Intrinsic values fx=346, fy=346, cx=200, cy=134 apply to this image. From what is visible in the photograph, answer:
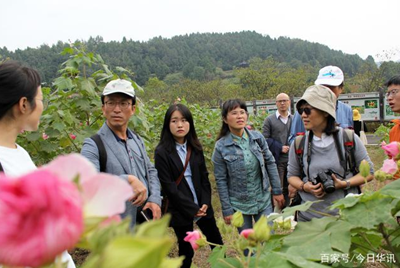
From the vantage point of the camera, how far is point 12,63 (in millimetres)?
1140

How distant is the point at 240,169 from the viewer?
2.63 m

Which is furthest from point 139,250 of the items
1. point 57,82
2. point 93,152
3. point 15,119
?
point 57,82

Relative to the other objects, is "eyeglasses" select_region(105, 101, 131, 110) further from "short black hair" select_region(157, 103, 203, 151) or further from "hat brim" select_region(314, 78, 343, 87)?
"hat brim" select_region(314, 78, 343, 87)

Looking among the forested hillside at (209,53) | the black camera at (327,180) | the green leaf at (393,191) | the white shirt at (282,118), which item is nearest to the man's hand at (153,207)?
the black camera at (327,180)

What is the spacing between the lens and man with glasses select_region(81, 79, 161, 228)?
1.94 m

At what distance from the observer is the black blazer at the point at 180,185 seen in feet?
8.35

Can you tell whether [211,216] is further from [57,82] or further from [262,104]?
[262,104]

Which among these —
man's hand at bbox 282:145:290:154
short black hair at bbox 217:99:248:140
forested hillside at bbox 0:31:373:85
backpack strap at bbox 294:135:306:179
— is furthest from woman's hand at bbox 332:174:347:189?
forested hillside at bbox 0:31:373:85

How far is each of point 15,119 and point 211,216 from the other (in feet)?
6.15

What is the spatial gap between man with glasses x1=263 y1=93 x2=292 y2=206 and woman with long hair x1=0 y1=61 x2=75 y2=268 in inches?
119

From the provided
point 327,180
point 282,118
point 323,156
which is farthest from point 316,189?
point 282,118

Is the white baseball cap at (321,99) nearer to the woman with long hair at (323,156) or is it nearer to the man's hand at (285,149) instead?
the woman with long hair at (323,156)

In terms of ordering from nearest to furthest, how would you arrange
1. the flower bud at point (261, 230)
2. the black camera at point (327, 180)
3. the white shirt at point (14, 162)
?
the flower bud at point (261, 230) → the white shirt at point (14, 162) → the black camera at point (327, 180)

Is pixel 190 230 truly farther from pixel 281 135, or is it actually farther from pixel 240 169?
pixel 281 135
